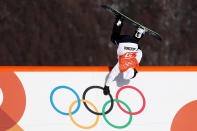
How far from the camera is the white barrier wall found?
2148mm

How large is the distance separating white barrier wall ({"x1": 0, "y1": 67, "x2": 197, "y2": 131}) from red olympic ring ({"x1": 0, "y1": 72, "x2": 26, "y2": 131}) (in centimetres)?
3

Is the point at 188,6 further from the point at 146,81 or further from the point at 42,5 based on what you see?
the point at 146,81

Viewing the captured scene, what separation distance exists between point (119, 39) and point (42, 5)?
89.5 inches

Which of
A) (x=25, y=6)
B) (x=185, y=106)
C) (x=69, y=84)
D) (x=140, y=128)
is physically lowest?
(x=140, y=128)

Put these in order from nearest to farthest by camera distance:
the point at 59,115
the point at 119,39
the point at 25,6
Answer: the point at 119,39 < the point at 59,115 < the point at 25,6

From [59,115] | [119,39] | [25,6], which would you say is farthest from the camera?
[25,6]

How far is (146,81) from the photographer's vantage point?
2.21 meters

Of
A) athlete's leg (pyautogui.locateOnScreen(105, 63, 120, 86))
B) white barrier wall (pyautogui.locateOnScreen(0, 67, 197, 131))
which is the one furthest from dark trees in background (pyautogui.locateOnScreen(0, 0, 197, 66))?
athlete's leg (pyautogui.locateOnScreen(105, 63, 120, 86))

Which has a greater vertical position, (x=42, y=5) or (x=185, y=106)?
(x=42, y=5)

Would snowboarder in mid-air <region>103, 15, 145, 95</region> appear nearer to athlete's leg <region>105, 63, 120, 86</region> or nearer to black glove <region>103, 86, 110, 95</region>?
athlete's leg <region>105, 63, 120, 86</region>

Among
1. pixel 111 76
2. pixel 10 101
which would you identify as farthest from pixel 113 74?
pixel 10 101

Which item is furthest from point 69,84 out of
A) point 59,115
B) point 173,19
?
point 173,19

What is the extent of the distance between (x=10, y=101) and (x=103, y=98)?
63cm

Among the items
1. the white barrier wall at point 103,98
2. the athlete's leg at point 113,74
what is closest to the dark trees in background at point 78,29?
the white barrier wall at point 103,98
